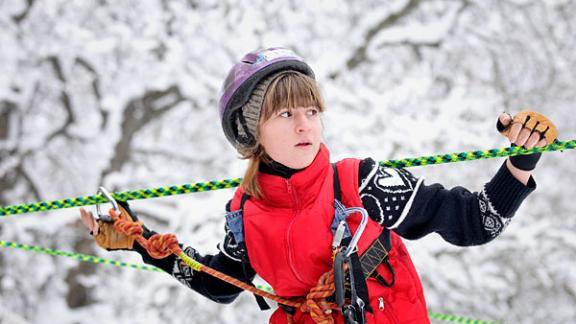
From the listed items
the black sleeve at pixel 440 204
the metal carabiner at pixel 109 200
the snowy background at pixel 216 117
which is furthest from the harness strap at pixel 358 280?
the snowy background at pixel 216 117

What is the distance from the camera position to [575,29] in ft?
15.3

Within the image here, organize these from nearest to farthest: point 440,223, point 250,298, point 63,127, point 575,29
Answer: point 440,223 < point 250,298 < point 63,127 < point 575,29

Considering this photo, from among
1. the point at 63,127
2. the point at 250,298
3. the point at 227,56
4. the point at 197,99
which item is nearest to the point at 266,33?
the point at 227,56

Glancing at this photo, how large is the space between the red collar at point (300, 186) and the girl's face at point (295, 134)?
0.02 m

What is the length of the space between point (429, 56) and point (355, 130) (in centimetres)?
100

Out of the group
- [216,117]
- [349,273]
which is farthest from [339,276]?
[216,117]

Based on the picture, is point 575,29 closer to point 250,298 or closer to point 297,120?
point 250,298

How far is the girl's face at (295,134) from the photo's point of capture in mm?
1192

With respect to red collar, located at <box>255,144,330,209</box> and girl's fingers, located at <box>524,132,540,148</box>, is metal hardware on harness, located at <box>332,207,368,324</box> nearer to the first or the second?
red collar, located at <box>255,144,330,209</box>

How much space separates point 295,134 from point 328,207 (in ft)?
0.56

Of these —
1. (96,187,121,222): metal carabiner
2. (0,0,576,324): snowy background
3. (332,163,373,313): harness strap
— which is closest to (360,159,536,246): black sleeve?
(332,163,373,313): harness strap

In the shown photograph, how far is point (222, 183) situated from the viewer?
4.31 feet

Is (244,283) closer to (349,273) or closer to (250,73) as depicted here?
(349,273)

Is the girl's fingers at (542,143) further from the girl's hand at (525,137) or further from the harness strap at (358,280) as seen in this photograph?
the harness strap at (358,280)
